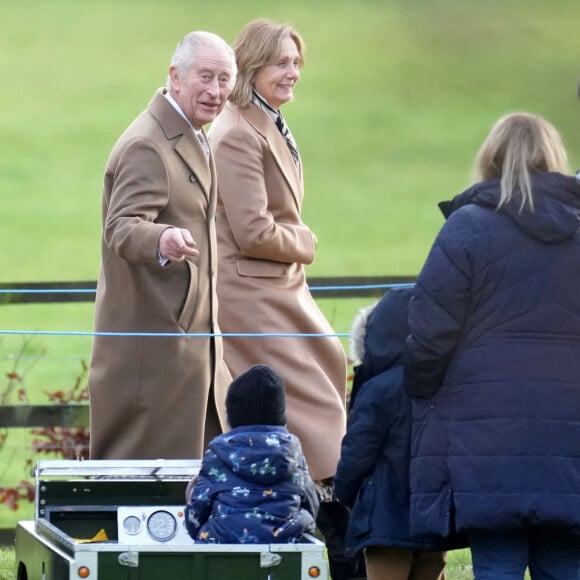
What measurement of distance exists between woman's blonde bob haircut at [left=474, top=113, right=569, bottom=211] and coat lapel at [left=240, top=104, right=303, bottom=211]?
1455mm

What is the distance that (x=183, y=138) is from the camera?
552 centimetres

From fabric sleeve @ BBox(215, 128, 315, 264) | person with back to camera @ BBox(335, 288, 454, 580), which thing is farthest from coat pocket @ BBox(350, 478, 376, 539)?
fabric sleeve @ BBox(215, 128, 315, 264)

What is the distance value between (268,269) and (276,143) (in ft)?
1.43

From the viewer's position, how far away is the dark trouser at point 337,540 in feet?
18.8

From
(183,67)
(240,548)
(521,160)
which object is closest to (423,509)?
(240,548)

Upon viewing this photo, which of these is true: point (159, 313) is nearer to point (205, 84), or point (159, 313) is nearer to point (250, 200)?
point (250, 200)

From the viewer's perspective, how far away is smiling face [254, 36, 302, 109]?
604 centimetres

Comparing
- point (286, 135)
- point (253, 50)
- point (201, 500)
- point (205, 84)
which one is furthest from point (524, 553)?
point (253, 50)

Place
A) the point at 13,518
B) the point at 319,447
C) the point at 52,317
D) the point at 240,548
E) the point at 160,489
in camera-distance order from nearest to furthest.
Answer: the point at 240,548 → the point at 160,489 → the point at 319,447 → the point at 13,518 → the point at 52,317

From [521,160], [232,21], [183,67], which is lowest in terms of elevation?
[521,160]

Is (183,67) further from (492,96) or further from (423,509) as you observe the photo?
(492,96)

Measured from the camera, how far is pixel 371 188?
1666cm

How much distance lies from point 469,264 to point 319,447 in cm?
174

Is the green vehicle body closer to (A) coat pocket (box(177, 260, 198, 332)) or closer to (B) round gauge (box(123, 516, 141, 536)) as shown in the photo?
(B) round gauge (box(123, 516, 141, 536))
